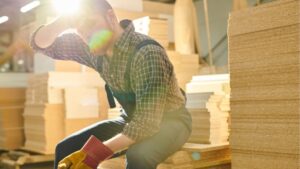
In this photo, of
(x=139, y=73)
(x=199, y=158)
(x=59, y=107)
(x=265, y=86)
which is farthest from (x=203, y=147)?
(x=59, y=107)

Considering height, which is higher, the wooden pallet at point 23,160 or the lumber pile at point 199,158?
the lumber pile at point 199,158

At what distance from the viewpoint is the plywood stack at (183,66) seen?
192 inches

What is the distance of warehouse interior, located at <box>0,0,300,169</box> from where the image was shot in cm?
237

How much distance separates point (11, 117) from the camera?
18.1 ft

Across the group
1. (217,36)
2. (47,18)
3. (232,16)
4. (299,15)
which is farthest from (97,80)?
(217,36)

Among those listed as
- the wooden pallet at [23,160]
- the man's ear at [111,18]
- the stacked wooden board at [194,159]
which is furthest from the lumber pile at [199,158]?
the wooden pallet at [23,160]

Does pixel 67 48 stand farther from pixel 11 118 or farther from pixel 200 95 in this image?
pixel 11 118

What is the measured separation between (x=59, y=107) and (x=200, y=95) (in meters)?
2.00

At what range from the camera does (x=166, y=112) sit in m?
2.86

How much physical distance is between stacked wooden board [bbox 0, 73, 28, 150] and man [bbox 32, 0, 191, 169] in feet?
8.43

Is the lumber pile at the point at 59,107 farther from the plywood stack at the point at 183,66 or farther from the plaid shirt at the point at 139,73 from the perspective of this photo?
the plaid shirt at the point at 139,73

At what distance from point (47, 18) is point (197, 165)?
297 centimetres

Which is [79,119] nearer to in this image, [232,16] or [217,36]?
[232,16]

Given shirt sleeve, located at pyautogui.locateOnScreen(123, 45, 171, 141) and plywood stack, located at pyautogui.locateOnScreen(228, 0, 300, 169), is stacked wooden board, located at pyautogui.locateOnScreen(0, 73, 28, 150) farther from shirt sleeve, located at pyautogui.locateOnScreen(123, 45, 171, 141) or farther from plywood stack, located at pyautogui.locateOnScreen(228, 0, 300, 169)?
plywood stack, located at pyautogui.locateOnScreen(228, 0, 300, 169)
